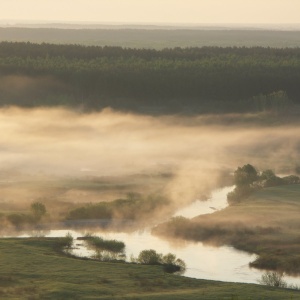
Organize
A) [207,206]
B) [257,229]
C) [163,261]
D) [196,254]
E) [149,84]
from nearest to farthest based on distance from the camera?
1. [163,261]
2. [196,254]
3. [257,229]
4. [207,206]
5. [149,84]

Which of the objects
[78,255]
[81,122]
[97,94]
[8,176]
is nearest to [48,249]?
[78,255]

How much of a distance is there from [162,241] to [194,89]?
285 ft

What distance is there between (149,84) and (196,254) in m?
89.8

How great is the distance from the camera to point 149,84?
16200 cm

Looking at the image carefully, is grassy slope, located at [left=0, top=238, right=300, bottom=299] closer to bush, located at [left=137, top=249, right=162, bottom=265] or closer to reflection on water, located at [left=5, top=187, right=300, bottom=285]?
bush, located at [left=137, top=249, right=162, bottom=265]

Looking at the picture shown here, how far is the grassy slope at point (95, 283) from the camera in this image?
57969 mm

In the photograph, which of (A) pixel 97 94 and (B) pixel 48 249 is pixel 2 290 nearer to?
(B) pixel 48 249

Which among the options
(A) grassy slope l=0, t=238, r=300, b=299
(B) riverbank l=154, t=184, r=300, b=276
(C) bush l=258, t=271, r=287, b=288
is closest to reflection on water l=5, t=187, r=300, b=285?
(C) bush l=258, t=271, r=287, b=288

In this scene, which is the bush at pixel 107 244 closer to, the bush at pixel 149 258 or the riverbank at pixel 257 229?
the bush at pixel 149 258

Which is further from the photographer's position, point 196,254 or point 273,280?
point 196,254

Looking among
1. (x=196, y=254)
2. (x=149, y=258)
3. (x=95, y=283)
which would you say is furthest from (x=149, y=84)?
(x=95, y=283)

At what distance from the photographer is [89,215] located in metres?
85.8

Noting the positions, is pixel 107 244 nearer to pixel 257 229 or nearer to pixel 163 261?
pixel 163 261

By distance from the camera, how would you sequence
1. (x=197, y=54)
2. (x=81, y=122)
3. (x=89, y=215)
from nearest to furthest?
(x=89, y=215) < (x=81, y=122) < (x=197, y=54)
